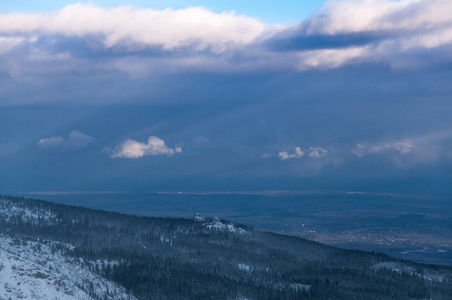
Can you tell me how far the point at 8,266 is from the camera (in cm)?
11200

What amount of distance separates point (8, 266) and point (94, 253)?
44700mm

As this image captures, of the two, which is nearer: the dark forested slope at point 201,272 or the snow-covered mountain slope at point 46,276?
the snow-covered mountain slope at point 46,276

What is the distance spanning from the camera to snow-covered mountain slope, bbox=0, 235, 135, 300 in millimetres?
107250

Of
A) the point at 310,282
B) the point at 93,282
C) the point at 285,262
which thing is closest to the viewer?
the point at 93,282

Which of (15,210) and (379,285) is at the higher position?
(15,210)

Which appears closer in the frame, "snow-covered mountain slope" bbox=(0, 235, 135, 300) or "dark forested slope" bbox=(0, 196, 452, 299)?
"snow-covered mountain slope" bbox=(0, 235, 135, 300)

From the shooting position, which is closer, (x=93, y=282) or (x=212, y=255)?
(x=93, y=282)

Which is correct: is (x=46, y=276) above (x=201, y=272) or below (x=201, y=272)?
above

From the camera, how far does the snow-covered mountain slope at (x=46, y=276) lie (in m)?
107

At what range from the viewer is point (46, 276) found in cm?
11475

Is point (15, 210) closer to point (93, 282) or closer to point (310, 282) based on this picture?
point (93, 282)

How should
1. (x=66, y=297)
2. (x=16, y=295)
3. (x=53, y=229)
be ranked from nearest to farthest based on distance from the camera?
1. (x=16, y=295)
2. (x=66, y=297)
3. (x=53, y=229)

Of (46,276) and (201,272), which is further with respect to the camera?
(201,272)

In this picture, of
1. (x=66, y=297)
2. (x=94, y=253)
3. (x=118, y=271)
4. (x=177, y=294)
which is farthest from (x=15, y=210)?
(x=66, y=297)
